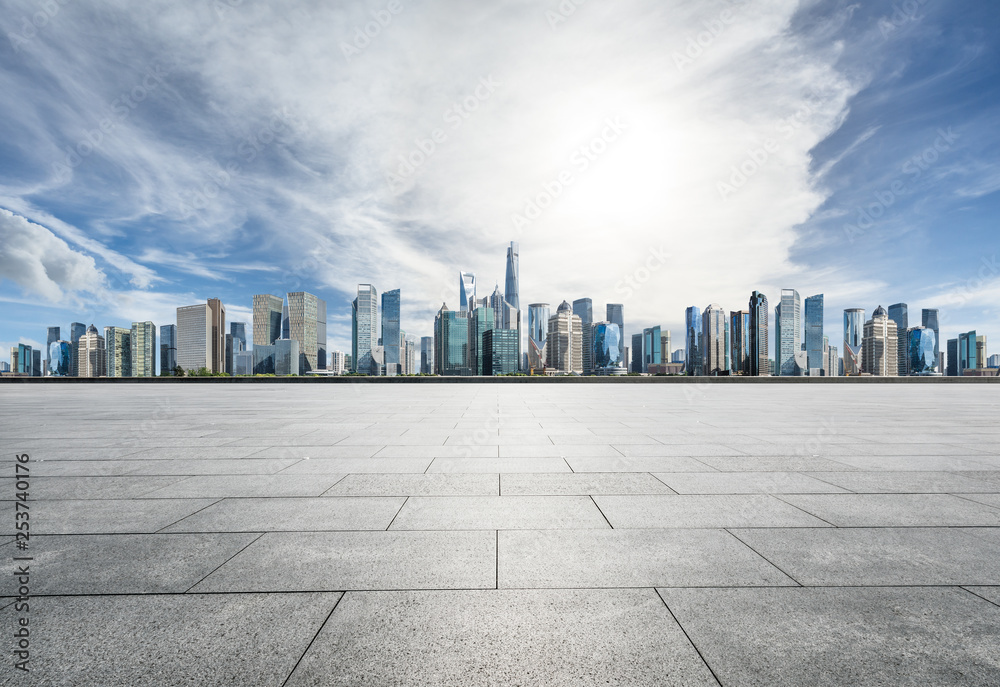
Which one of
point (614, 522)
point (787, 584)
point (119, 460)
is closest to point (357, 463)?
point (119, 460)

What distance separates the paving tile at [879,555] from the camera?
3.84 m

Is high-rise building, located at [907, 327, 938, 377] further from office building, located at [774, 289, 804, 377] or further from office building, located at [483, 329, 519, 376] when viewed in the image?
office building, located at [483, 329, 519, 376]

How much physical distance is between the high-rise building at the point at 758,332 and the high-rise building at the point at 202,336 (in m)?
129

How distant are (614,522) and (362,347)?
200 m

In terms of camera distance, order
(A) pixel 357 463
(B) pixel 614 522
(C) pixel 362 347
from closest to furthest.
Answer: (B) pixel 614 522, (A) pixel 357 463, (C) pixel 362 347

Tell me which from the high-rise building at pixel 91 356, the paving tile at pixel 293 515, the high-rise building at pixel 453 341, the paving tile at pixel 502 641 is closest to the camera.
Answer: the paving tile at pixel 502 641

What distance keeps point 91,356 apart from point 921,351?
187 m

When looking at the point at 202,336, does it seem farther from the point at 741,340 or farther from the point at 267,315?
the point at 741,340

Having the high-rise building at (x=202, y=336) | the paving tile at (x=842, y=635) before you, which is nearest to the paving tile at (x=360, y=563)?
the paving tile at (x=842, y=635)

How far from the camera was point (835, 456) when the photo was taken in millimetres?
8672

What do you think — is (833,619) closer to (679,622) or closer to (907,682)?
(907,682)

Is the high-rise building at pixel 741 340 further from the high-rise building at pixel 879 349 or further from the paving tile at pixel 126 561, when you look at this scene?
the paving tile at pixel 126 561

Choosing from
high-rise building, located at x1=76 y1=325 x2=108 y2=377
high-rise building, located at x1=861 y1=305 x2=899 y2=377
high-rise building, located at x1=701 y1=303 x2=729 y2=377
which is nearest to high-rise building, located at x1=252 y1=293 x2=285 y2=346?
high-rise building, located at x1=76 y1=325 x2=108 y2=377

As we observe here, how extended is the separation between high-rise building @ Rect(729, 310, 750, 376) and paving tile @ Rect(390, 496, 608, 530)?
77123 mm
